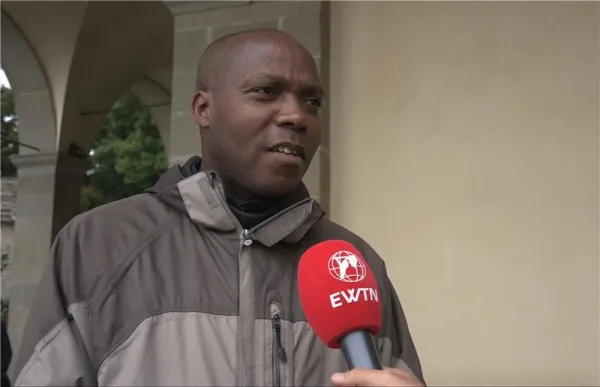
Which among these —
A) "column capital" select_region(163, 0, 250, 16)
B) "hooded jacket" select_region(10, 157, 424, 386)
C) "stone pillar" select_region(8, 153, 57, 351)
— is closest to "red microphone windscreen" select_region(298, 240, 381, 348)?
"hooded jacket" select_region(10, 157, 424, 386)

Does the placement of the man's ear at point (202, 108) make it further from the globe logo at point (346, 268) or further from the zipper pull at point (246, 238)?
the globe logo at point (346, 268)

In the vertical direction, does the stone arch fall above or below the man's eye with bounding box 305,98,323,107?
above

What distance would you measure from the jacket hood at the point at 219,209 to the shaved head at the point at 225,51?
18cm

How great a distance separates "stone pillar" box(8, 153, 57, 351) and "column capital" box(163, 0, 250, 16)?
310cm

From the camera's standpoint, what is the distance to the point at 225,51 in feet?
4.09

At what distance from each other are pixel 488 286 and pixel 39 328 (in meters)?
2.02

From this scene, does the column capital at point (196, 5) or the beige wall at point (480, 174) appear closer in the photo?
the beige wall at point (480, 174)

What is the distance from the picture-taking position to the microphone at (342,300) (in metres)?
0.89

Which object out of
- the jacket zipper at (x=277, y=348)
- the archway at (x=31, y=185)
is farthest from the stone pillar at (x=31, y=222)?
the jacket zipper at (x=277, y=348)

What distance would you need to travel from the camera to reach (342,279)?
37.9 inches

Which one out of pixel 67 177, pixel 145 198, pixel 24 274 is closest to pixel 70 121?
pixel 67 177

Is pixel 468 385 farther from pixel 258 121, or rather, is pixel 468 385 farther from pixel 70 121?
pixel 70 121

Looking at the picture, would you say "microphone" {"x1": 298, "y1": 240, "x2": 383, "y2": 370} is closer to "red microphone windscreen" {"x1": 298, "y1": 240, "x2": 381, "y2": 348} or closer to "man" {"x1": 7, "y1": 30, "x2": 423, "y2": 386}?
"red microphone windscreen" {"x1": 298, "y1": 240, "x2": 381, "y2": 348}

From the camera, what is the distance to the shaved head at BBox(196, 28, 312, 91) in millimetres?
1227
